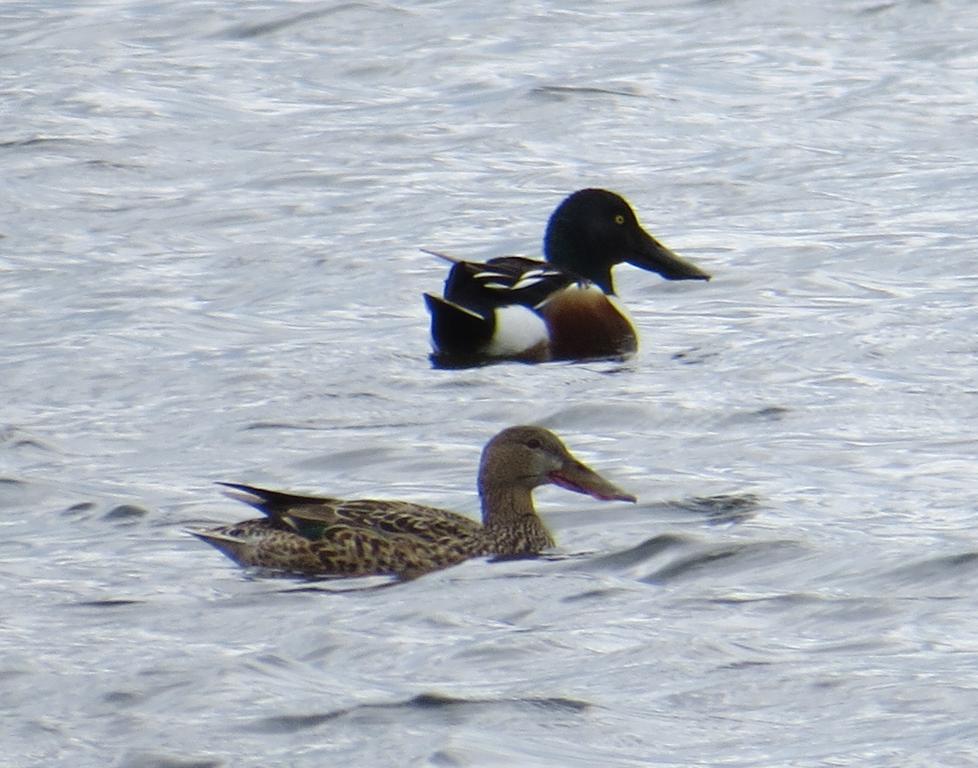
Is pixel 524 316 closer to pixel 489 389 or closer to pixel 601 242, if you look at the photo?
pixel 489 389

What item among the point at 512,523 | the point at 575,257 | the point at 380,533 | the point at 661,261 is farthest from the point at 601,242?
the point at 380,533

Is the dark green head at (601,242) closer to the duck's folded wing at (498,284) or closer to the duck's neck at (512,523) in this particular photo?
the duck's folded wing at (498,284)

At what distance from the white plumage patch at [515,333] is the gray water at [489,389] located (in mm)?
342

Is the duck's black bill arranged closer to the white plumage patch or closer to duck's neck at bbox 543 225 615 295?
duck's neck at bbox 543 225 615 295

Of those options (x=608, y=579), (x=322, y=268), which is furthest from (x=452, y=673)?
(x=322, y=268)

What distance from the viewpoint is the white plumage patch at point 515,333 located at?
38.6 ft

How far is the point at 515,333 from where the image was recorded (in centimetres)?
1181

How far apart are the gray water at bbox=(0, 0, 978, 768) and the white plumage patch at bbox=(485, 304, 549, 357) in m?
0.34

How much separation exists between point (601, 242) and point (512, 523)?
179 inches

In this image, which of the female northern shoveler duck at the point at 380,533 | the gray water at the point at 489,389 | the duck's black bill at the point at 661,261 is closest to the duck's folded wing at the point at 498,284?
the gray water at the point at 489,389

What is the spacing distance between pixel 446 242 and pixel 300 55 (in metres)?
6.55

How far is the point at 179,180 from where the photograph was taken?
16016mm

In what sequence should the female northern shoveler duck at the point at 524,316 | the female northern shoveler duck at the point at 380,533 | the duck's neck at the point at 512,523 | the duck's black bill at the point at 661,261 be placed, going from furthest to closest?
the duck's black bill at the point at 661,261
the female northern shoveler duck at the point at 524,316
the duck's neck at the point at 512,523
the female northern shoveler duck at the point at 380,533

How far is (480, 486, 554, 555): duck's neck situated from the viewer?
837 centimetres
